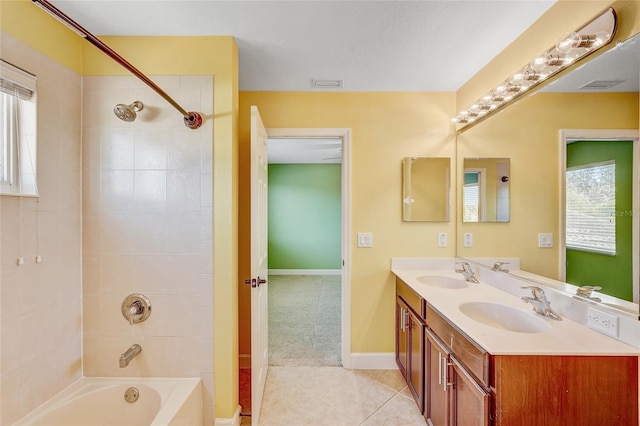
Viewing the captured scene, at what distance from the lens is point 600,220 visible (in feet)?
3.92

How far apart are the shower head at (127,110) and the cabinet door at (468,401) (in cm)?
214

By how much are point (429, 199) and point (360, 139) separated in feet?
2.64

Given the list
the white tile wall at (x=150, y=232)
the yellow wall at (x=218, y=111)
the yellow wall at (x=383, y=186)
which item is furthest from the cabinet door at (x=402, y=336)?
the white tile wall at (x=150, y=232)

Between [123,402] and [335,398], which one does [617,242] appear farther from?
[123,402]

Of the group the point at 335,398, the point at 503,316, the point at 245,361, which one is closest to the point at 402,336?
the point at 335,398

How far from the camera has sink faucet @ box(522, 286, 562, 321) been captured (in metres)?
1.28

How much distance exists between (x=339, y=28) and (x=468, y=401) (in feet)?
6.71

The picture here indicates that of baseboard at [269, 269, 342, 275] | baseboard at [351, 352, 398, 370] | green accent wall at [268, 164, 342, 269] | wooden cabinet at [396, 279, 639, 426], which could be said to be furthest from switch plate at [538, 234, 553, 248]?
baseboard at [269, 269, 342, 275]

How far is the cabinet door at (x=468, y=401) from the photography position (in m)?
1.04

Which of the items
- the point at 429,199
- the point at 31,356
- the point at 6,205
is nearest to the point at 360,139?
the point at 429,199

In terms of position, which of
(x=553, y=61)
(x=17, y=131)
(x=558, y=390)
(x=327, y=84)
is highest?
(x=327, y=84)

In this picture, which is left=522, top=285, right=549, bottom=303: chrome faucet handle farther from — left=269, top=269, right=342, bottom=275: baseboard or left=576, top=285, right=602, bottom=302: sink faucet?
left=269, top=269, right=342, bottom=275: baseboard

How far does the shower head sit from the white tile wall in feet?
0.28

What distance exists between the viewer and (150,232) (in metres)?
1.60
